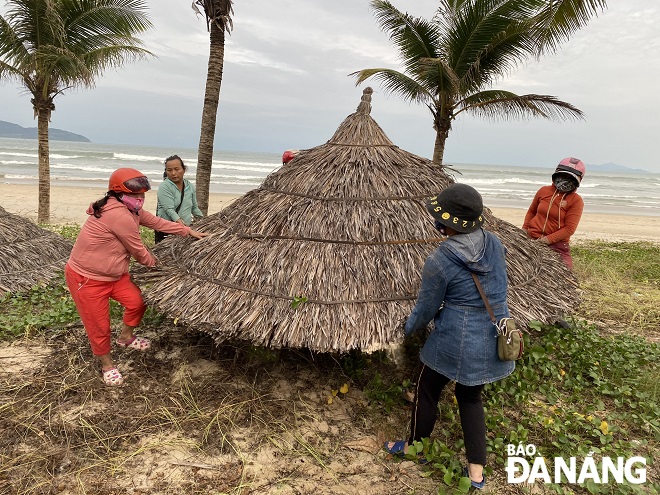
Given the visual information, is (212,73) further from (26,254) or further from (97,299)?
(97,299)

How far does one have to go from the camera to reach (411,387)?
3.79 metres

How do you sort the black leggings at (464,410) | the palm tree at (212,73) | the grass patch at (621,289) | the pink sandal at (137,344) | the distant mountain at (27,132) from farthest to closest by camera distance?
1. the distant mountain at (27,132)
2. the palm tree at (212,73)
3. the grass patch at (621,289)
4. the pink sandal at (137,344)
5. the black leggings at (464,410)

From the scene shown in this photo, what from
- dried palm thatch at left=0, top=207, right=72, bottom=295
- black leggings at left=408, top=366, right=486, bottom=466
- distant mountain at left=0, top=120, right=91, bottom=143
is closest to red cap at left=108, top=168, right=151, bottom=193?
black leggings at left=408, top=366, right=486, bottom=466

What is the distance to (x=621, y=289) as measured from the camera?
7234 mm

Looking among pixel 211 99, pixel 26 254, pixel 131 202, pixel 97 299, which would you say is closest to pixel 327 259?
pixel 131 202

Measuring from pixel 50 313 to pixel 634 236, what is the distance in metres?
18.2

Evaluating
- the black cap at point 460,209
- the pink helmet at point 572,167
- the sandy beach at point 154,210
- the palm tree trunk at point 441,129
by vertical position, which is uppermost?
the palm tree trunk at point 441,129

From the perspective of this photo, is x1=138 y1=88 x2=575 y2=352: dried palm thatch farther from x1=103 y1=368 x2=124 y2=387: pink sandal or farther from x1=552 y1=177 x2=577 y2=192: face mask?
x1=552 y1=177 x2=577 y2=192: face mask

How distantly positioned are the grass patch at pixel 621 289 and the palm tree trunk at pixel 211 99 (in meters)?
6.39

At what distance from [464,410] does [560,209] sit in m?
3.21

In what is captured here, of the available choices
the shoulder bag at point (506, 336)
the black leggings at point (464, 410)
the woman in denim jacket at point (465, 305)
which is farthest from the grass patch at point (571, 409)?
the shoulder bag at point (506, 336)

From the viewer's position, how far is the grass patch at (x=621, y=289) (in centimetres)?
586

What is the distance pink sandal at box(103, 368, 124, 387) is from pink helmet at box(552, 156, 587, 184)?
487cm

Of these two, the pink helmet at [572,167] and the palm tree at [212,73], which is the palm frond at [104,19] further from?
the pink helmet at [572,167]
